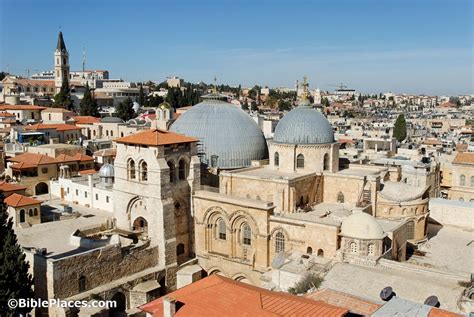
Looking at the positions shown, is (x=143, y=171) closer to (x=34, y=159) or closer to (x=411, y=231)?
(x=411, y=231)

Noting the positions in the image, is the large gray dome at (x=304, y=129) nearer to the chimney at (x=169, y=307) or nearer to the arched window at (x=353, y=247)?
the arched window at (x=353, y=247)

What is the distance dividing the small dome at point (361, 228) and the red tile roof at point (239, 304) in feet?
22.9

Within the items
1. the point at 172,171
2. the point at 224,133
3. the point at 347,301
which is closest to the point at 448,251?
the point at 347,301

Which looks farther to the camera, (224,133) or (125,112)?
(125,112)

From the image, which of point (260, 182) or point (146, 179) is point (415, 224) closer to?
point (260, 182)

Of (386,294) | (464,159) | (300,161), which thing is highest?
(300,161)

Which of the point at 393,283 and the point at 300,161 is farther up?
the point at 300,161

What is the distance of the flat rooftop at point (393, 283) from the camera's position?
1616 centimetres

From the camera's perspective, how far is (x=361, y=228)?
19.3 m

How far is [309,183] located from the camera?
2498cm

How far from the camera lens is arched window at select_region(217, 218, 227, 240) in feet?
77.8

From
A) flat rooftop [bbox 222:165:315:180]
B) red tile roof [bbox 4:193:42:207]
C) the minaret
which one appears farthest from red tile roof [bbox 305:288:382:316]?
the minaret

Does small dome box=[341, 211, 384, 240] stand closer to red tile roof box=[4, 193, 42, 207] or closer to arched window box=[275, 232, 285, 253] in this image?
arched window box=[275, 232, 285, 253]

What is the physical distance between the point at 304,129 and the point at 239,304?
48.9ft
